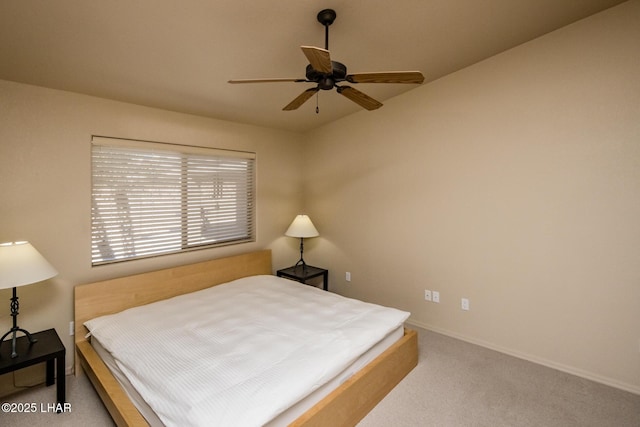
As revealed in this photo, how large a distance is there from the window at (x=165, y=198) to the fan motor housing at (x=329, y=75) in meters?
2.01

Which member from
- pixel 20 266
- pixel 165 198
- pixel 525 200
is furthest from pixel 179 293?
pixel 525 200

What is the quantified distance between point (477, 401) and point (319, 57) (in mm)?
2517

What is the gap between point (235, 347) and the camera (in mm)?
1869

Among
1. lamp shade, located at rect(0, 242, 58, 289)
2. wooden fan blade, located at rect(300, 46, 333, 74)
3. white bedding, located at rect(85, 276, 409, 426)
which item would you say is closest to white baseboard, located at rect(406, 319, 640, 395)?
white bedding, located at rect(85, 276, 409, 426)

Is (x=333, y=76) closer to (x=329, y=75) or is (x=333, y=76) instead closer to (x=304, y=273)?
(x=329, y=75)

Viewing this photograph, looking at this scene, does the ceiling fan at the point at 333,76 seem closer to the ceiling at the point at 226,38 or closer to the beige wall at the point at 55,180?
the ceiling at the point at 226,38

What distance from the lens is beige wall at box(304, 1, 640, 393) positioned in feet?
7.18

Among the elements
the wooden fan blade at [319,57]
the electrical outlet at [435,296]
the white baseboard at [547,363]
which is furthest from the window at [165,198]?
the white baseboard at [547,363]

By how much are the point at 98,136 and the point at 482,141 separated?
3601 millimetres

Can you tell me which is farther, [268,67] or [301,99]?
[268,67]

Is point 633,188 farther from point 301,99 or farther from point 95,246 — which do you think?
point 95,246

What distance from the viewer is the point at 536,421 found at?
1897 millimetres

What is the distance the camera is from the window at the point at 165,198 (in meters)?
2.70

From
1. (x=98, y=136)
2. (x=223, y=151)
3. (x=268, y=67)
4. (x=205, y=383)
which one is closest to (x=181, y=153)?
(x=223, y=151)
